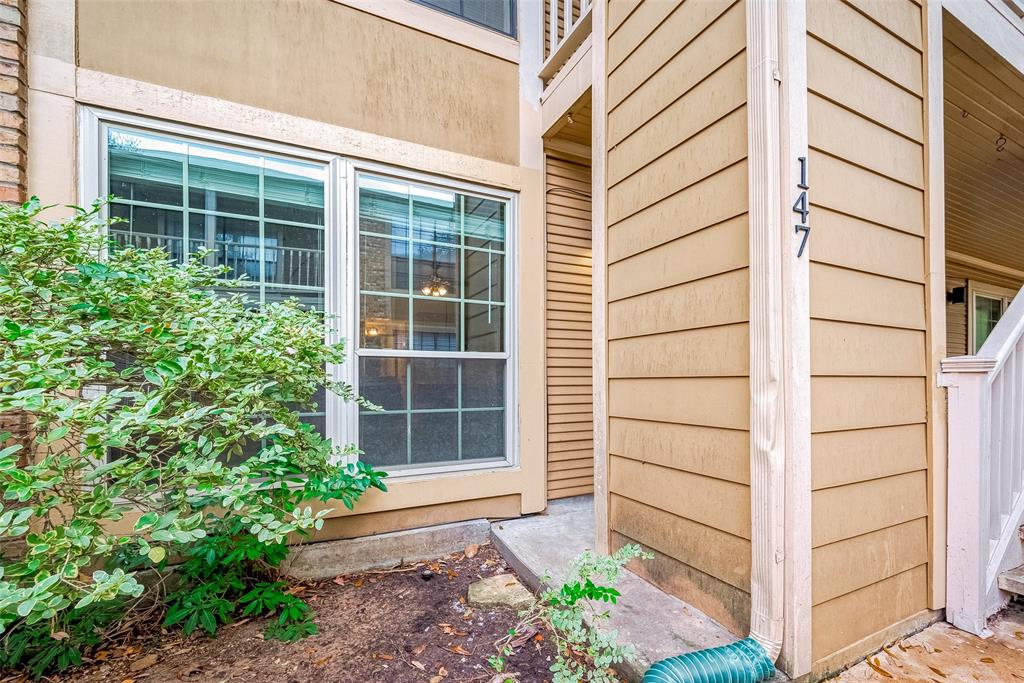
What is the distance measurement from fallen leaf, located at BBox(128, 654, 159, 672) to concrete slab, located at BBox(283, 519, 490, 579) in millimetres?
692

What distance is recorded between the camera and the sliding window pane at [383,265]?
2877 millimetres

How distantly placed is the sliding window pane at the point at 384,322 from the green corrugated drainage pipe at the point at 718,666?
218cm

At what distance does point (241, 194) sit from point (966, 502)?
12.4 ft

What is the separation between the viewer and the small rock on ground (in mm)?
2238

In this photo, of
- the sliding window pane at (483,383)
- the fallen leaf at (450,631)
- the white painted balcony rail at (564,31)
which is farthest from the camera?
the sliding window pane at (483,383)

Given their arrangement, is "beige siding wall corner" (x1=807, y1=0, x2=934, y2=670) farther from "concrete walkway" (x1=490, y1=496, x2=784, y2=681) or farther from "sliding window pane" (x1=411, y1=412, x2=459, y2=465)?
"sliding window pane" (x1=411, y1=412, x2=459, y2=465)

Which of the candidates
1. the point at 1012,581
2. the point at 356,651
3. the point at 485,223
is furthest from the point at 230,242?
the point at 1012,581

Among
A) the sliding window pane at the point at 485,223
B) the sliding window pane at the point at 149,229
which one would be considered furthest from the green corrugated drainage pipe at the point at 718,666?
the sliding window pane at the point at 149,229

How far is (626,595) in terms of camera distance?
1961mm

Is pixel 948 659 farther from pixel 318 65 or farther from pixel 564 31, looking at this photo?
pixel 318 65

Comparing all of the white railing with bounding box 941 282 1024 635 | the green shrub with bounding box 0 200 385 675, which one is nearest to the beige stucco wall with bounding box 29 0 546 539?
the green shrub with bounding box 0 200 385 675

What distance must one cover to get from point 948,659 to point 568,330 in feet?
8.40

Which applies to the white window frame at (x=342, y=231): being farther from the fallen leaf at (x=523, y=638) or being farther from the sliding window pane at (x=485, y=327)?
the fallen leaf at (x=523, y=638)

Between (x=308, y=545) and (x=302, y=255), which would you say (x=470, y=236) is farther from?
(x=308, y=545)
